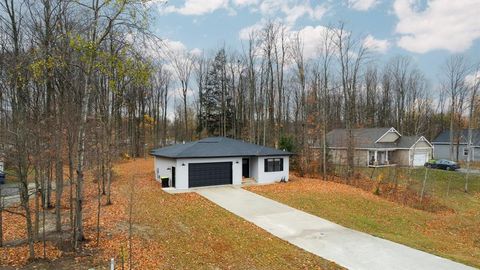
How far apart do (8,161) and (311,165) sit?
24.0 meters

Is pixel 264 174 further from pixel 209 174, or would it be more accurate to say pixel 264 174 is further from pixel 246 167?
pixel 209 174

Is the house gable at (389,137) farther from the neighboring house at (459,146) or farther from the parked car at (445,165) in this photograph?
the neighboring house at (459,146)

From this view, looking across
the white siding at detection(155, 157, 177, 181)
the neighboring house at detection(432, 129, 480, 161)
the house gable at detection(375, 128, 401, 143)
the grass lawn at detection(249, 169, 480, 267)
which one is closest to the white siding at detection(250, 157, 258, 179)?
the grass lawn at detection(249, 169, 480, 267)

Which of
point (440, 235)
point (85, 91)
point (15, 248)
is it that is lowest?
point (440, 235)

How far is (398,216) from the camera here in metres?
16.5

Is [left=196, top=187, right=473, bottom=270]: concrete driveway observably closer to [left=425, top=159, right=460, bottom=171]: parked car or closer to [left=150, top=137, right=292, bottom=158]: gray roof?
[left=150, top=137, right=292, bottom=158]: gray roof

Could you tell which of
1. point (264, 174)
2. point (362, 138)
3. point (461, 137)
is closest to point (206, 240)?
point (264, 174)

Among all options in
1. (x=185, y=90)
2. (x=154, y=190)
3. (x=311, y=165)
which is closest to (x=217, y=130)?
(x=185, y=90)

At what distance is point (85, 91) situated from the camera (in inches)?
384

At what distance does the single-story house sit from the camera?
21.0 meters

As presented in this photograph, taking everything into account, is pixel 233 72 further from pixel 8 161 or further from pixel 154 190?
pixel 8 161

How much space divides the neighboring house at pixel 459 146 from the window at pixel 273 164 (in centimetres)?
3227

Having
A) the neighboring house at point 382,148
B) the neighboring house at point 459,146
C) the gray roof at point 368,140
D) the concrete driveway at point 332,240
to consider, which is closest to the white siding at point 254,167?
the concrete driveway at point 332,240

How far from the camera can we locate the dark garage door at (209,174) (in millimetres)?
21297
